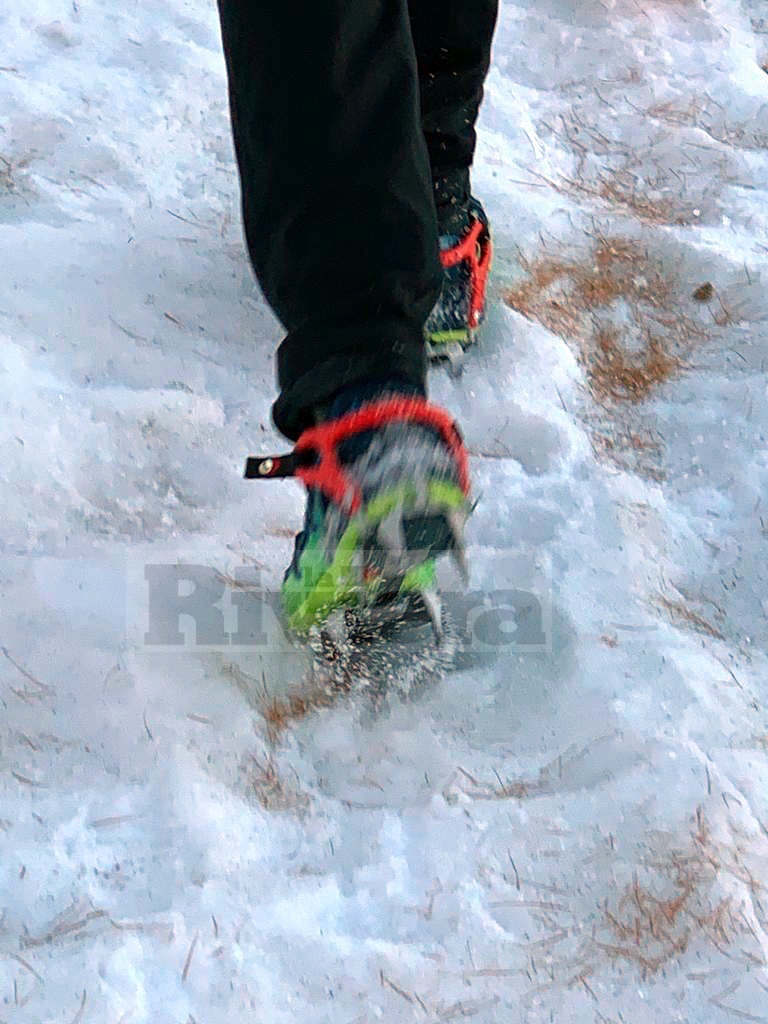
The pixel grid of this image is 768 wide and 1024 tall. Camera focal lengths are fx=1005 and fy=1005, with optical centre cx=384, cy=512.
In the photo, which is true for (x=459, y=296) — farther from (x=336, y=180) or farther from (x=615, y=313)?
(x=336, y=180)

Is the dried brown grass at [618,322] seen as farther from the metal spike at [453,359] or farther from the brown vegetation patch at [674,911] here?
the brown vegetation patch at [674,911]

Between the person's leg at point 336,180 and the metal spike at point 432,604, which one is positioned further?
the metal spike at point 432,604

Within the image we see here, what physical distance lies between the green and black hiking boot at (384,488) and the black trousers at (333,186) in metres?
0.05

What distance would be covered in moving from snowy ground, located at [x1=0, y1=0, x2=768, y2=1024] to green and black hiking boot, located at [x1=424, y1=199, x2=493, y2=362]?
0.06 metres

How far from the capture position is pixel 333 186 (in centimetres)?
104

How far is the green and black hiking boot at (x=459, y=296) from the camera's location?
5.89ft

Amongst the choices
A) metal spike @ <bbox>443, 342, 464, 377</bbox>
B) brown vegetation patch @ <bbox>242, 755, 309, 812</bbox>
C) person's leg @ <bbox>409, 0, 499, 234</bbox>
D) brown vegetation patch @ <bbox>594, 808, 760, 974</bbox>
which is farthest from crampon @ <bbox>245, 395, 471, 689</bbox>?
person's leg @ <bbox>409, 0, 499, 234</bbox>

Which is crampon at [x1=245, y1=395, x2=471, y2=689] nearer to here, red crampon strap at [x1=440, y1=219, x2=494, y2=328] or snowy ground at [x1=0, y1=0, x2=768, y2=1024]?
snowy ground at [x1=0, y1=0, x2=768, y2=1024]

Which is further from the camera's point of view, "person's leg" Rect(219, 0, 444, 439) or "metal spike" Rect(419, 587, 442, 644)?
"metal spike" Rect(419, 587, 442, 644)

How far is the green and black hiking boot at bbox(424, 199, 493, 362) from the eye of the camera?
5.89ft

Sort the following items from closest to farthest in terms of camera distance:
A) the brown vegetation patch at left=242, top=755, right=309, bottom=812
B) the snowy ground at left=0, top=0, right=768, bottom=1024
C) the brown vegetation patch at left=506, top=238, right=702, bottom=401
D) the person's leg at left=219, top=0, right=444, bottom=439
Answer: the person's leg at left=219, top=0, right=444, bottom=439 → the snowy ground at left=0, top=0, right=768, bottom=1024 → the brown vegetation patch at left=242, top=755, right=309, bottom=812 → the brown vegetation patch at left=506, top=238, right=702, bottom=401

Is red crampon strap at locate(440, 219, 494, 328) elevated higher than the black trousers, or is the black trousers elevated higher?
the black trousers

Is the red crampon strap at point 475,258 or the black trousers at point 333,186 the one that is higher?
the black trousers at point 333,186

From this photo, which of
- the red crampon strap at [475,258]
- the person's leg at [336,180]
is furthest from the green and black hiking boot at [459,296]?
the person's leg at [336,180]
